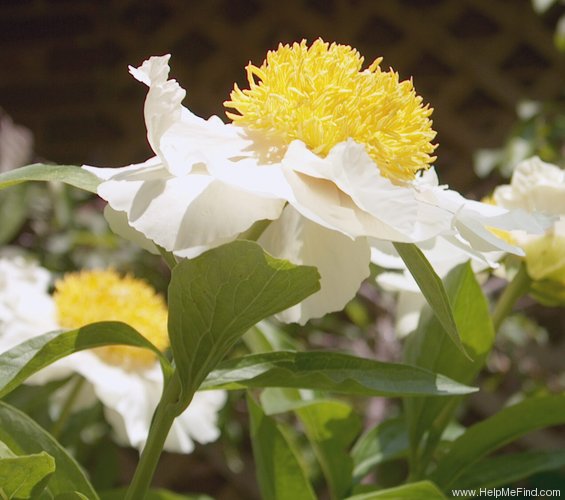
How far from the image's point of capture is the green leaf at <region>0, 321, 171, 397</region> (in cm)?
42

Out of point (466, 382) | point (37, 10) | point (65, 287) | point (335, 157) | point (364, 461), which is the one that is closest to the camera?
point (335, 157)

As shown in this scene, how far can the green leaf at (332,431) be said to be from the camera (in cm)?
62

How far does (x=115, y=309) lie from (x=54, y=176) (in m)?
0.43

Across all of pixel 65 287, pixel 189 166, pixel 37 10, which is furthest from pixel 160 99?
pixel 37 10

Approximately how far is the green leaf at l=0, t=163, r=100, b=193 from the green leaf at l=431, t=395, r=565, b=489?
302 millimetres

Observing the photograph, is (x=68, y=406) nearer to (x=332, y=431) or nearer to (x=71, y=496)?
(x=332, y=431)

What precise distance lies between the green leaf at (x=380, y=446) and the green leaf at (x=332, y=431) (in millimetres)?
45

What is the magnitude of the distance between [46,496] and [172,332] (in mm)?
112

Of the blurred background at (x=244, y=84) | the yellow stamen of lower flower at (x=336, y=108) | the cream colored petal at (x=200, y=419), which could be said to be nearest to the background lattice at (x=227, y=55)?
the blurred background at (x=244, y=84)

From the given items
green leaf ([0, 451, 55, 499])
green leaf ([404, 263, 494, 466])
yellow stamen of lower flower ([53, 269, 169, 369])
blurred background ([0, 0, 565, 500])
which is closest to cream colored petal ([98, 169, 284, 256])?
green leaf ([0, 451, 55, 499])

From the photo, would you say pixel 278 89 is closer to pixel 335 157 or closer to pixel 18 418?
pixel 335 157

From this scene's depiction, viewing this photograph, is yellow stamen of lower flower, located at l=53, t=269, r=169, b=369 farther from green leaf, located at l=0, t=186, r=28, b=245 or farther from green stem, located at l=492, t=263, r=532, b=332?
green leaf, located at l=0, t=186, r=28, b=245

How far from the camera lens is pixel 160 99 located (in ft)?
1.34

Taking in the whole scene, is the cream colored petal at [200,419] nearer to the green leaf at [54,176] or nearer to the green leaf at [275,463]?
the green leaf at [275,463]
